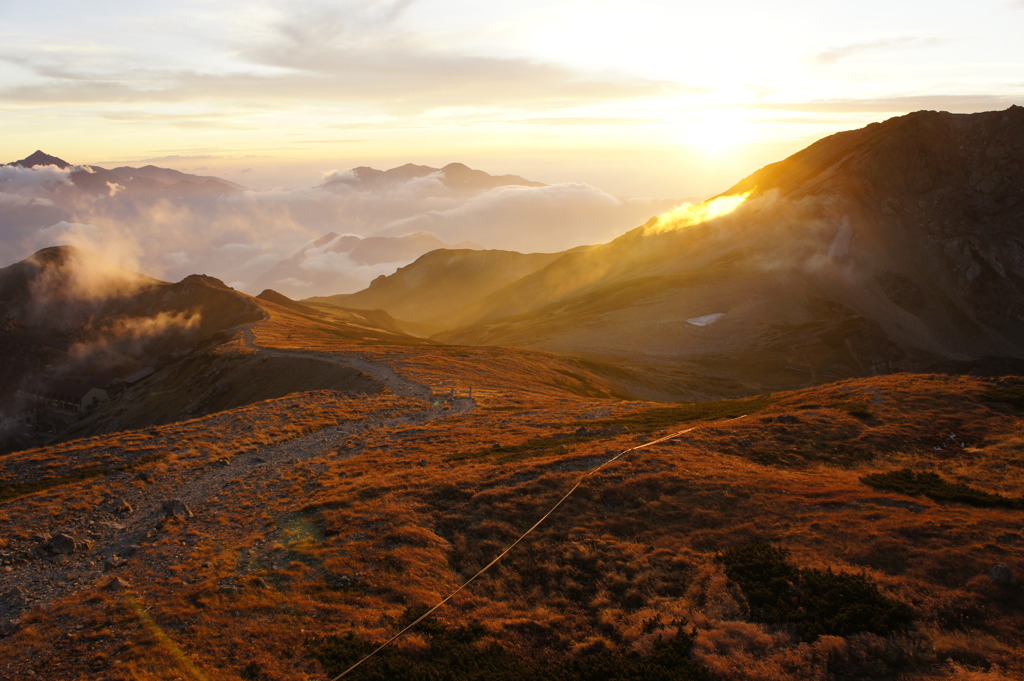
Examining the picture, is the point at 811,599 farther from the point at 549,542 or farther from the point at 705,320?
the point at 705,320

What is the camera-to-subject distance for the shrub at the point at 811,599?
17.3 metres

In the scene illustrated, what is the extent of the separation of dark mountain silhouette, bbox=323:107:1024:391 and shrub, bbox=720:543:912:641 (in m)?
120

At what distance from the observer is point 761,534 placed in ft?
77.4

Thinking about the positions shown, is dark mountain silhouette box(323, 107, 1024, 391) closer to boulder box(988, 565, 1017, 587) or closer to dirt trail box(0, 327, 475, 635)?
dirt trail box(0, 327, 475, 635)

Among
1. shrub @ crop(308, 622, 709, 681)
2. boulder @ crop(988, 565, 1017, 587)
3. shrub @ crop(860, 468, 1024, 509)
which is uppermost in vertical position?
boulder @ crop(988, 565, 1017, 587)

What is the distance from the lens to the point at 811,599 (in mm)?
18672

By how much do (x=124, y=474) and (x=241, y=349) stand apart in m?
59.2

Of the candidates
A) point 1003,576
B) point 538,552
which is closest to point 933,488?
point 1003,576

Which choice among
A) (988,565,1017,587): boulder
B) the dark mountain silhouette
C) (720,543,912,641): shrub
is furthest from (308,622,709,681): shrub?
the dark mountain silhouette

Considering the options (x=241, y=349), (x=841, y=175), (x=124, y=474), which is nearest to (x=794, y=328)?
(x=841, y=175)

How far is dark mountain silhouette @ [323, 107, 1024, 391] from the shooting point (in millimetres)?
151500

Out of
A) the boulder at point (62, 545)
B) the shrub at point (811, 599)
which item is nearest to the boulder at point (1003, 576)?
the shrub at point (811, 599)

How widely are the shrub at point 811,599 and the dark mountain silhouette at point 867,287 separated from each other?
12006 cm

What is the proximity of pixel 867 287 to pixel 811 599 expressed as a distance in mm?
185282
